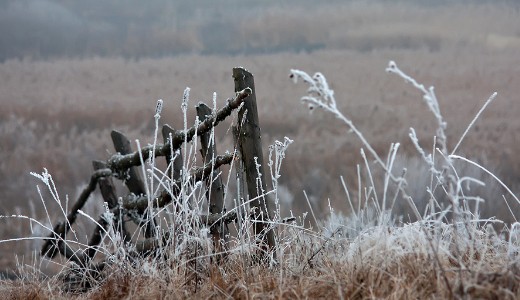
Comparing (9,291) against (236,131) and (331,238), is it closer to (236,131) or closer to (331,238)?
(236,131)

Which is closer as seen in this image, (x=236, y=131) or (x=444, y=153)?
(x=444, y=153)

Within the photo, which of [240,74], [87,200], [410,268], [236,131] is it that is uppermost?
[240,74]

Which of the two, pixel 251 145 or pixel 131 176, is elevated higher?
pixel 251 145

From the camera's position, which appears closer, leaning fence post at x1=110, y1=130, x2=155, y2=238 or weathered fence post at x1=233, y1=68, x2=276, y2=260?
weathered fence post at x1=233, y1=68, x2=276, y2=260

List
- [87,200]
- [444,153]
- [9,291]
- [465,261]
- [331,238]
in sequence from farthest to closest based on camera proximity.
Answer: [87,200], [9,291], [331,238], [465,261], [444,153]

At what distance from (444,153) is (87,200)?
496cm

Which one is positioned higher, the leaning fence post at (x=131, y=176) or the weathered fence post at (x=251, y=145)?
the weathered fence post at (x=251, y=145)

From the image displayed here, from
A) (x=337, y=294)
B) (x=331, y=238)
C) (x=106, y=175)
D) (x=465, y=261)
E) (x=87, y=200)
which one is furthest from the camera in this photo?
(x=87, y=200)

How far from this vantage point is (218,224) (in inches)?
179

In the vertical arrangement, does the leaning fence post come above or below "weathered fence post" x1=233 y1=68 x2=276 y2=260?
below

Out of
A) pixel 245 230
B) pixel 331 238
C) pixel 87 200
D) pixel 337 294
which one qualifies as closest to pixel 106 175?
pixel 87 200

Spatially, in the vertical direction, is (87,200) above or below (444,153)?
below

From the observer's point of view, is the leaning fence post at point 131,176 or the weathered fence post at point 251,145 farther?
the leaning fence post at point 131,176

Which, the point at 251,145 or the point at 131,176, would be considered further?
the point at 131,176
